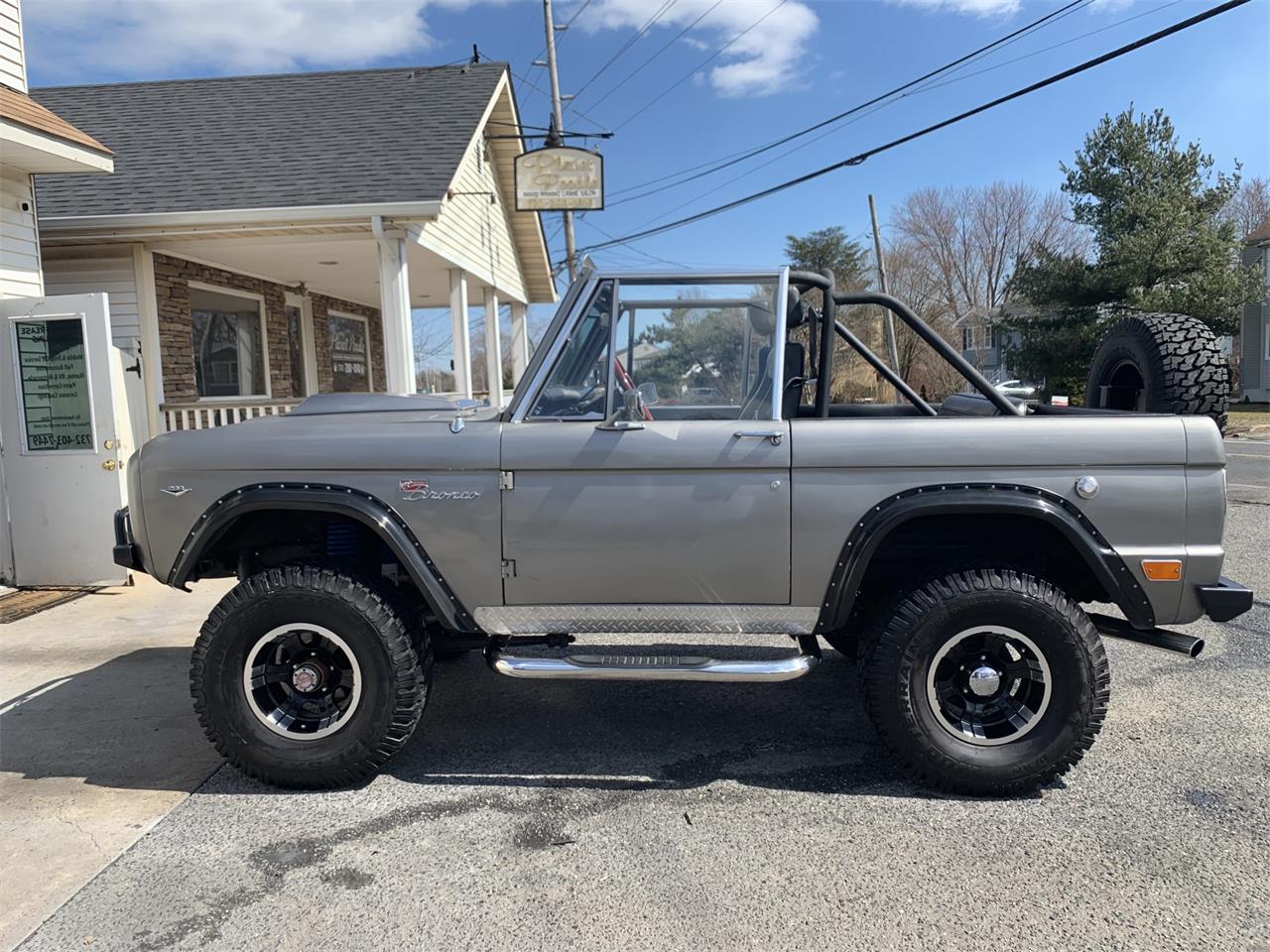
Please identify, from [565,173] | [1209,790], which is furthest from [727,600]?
[565,173]

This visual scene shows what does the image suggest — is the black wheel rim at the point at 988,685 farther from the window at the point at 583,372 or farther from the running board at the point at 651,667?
the window at the point at 583,372

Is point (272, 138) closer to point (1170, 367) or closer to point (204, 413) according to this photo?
point (204, 413)

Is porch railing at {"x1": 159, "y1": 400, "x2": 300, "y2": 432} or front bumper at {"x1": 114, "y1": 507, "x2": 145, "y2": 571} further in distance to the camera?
porch railing at {"x1": 159, "y1": 400, "x2": 300, "y2": 432}

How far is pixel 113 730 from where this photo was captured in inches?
165

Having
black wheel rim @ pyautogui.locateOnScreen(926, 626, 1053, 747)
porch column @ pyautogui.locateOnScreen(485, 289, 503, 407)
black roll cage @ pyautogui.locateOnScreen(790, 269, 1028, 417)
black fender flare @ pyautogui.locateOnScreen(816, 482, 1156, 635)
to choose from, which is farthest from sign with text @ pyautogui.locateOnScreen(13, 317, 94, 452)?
porch column @ pyautogui.locateOnScreen(485, 289, 503, 407)

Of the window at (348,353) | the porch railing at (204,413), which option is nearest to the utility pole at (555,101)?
the window at (348,353)

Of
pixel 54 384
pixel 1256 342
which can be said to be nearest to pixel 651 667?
pixel 54 384

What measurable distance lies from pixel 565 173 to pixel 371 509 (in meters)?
12.2

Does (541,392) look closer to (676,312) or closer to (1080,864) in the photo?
(676,312)

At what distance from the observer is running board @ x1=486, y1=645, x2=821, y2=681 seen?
11.0ft

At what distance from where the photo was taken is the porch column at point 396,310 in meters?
9.70

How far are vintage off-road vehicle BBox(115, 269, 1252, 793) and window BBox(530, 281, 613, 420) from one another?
10 millimetres

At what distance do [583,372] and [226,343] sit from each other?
34.7 feet

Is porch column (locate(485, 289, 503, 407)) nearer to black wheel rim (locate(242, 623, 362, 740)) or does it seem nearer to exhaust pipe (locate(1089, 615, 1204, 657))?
black wheel rim (locate(242, 623, 362, 740))
